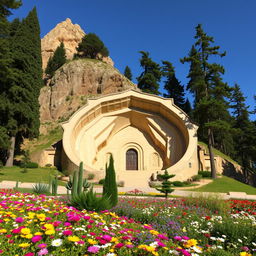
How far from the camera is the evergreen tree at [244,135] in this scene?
1346 inches

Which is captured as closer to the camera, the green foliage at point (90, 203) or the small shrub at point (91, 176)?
the green foliage at point (90, 203)

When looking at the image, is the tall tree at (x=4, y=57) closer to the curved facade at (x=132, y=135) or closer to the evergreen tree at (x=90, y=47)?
the curved facade at (x=132, y=135)

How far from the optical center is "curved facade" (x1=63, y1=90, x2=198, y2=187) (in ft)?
82.4

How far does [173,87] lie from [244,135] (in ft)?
63.8

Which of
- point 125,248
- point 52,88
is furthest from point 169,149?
point 52,88

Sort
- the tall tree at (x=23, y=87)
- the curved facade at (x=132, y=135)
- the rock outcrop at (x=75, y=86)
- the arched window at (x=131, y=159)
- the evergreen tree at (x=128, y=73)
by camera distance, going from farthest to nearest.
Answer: the evergreen tree at (x=128, y=73) < the rock outcrop at (x=75, y=86) < the arched window at (x=131, y=159) < the curved facade at (x=132, y=135) < the tall tree at (x=23, y=87)

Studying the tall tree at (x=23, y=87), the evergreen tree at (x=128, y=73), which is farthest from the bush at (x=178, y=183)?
the evergreen tree at (x=128, y=73)

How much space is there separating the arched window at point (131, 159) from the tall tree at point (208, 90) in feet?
35.2

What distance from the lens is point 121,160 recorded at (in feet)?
99.5

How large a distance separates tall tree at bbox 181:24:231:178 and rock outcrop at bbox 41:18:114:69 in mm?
64469

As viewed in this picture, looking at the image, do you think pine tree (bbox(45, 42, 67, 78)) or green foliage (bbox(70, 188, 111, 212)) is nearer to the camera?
green foliage (bbox(70, 188, 111, 212))

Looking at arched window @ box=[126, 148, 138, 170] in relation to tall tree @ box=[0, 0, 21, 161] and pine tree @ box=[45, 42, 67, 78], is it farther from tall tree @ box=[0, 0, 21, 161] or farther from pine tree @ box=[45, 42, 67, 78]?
pine tree @ box=[45, 42, 67, 78]

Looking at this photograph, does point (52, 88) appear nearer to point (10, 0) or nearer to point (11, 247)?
point (10, 0)

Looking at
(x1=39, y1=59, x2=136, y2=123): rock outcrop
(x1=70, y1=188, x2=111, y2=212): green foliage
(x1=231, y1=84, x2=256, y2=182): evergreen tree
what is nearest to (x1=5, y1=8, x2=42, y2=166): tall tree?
(x1=39, y1=59, x2=136, y2=123): rock outcrop
